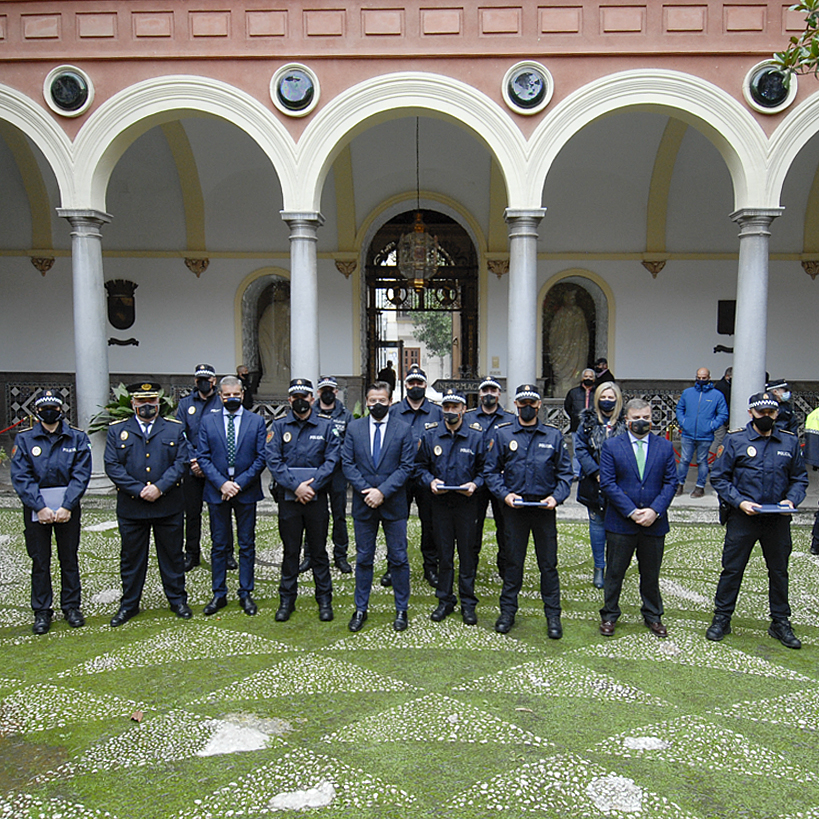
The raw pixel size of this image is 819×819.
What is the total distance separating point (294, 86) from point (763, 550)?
802 centimetres

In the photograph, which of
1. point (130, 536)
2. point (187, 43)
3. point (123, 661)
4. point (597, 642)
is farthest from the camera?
point (187, 43)

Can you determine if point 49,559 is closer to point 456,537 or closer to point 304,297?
point 456,537

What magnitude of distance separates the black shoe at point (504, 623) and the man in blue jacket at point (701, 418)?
487cm

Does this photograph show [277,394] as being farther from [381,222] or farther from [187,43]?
[187,43]

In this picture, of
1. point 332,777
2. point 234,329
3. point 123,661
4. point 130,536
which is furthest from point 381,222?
point 332,777

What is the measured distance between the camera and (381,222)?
1403cm

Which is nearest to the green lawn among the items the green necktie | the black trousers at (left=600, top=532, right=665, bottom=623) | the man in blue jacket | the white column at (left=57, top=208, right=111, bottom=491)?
the black trousers at (left=600, top=532, right=665, bottom=623)

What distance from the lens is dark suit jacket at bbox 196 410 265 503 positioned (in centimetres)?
523

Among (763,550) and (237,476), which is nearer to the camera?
(763,550)

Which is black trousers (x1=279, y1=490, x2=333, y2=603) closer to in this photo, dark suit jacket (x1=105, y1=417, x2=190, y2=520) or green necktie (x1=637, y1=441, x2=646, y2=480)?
dark suit jacket (x1=105, y1=417, x2=190, y2=520)

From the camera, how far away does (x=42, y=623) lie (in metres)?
4.71

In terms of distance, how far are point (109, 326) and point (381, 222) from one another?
605 centimetres

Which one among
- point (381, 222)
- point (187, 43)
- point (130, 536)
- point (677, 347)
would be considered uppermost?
point (187, 43)

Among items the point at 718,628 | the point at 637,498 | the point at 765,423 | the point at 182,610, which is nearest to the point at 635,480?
the point at 637,498
